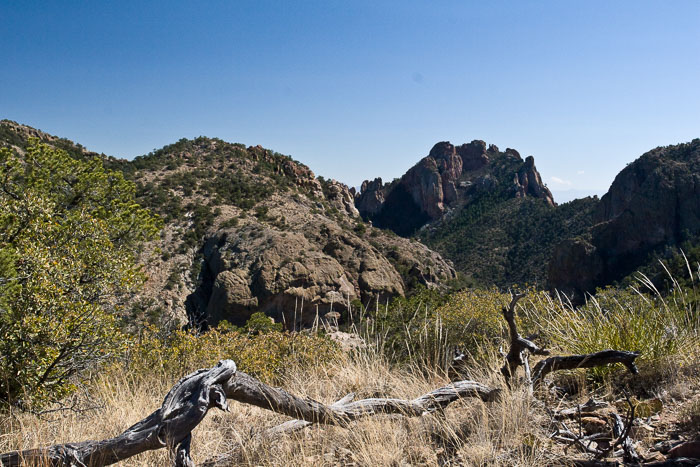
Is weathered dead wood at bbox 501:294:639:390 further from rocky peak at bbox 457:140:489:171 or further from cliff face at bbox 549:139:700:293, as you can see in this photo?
rocky peak at bbox 457:140:489:171

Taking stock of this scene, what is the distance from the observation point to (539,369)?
324 cm

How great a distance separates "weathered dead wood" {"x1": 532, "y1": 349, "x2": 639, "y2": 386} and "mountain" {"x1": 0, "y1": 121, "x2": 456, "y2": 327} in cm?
1387

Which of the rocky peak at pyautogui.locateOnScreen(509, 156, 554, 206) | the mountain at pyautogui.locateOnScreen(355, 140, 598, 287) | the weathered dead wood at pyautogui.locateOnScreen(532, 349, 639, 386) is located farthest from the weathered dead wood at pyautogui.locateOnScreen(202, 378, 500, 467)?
the rocky peak at pyautogui.locateOnScreen(509, 156, 554, 206)

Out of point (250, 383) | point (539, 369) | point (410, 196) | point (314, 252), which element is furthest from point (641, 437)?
point (410, 196)

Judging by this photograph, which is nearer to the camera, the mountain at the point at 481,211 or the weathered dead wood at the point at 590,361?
the weathered dead wood at the point at 590,361

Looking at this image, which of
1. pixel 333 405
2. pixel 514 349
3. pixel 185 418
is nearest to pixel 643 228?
pixel 514 349

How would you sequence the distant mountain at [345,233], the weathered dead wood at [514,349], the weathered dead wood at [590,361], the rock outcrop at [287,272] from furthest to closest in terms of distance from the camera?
the distant mountain at [345,233] → the rock outcrop at [287,272] → the weathered dead wood at [514,349] → the weathered dead wood at [590,361]

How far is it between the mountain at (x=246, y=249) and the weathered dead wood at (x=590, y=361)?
13.9m

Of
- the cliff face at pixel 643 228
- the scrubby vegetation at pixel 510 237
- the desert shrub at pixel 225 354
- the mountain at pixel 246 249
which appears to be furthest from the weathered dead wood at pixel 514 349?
the cliff face at pixel 643 228

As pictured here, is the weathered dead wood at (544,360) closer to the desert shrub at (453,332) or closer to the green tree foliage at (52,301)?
the desert shrub at (453,332)

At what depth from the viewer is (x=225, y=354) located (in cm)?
639

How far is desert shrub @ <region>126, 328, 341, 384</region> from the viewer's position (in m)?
5.43

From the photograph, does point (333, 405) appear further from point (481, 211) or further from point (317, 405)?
point (481, 211)

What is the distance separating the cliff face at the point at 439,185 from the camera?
91.4 m
